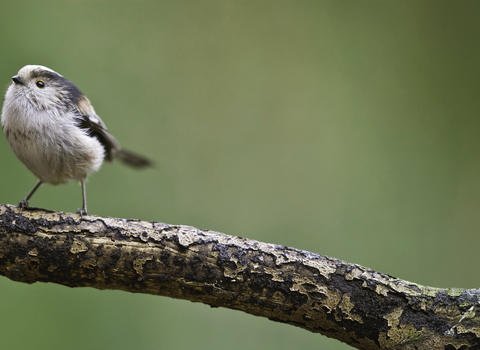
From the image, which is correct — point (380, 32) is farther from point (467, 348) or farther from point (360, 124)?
point (467, 348)

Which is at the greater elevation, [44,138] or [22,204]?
[44,138]

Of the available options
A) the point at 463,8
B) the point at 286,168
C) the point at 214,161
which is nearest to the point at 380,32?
the point at 463,8

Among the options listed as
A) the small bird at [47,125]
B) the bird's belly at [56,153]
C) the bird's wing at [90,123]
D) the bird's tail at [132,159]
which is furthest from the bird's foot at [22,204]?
the bird's tail at [132,159]

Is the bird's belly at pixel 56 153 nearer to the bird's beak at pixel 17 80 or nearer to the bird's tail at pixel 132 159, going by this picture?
the bird's beak at pixel 17 80

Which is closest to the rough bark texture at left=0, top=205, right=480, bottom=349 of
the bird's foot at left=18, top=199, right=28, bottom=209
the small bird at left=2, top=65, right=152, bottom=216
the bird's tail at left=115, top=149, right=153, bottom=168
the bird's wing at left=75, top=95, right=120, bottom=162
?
the bird's foot at left=18, top=199, right=28, bottom=209

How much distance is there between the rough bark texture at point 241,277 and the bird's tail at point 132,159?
2.25 feet

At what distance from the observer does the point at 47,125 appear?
128 cm

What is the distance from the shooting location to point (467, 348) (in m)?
1.00

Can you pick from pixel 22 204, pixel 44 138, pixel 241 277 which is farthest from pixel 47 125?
pixel 241 277

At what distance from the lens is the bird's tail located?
1.80m

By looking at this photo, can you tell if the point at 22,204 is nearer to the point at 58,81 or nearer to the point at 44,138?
the point at 44,138

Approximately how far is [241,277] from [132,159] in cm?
96

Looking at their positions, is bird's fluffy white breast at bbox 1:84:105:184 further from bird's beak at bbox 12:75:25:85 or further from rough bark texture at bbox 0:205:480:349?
rough bark texture at bbox 0:205:480:349

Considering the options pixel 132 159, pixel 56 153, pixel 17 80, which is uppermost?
pixel 132 159
